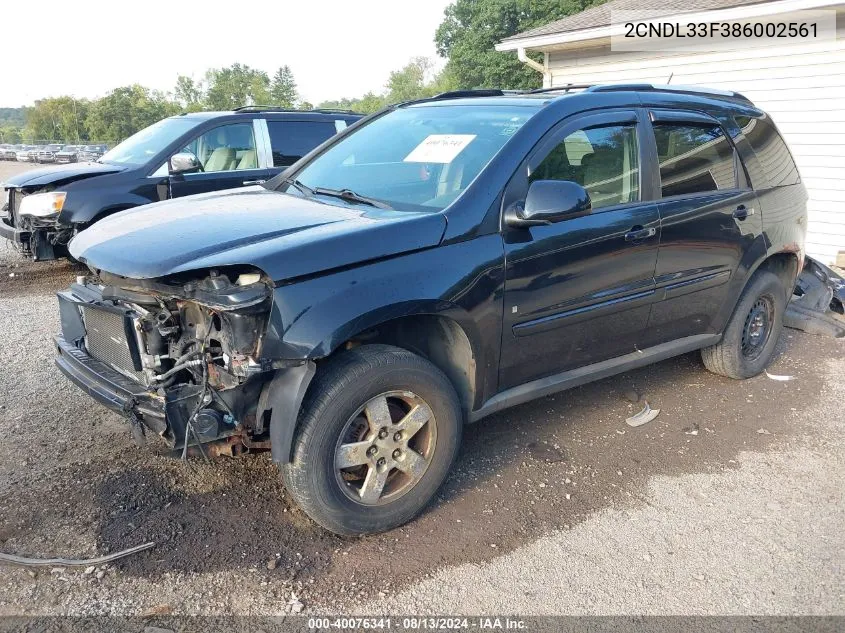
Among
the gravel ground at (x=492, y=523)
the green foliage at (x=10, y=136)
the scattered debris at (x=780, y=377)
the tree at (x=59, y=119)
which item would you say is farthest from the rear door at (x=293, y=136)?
the green foliage at (x=10, y=136)

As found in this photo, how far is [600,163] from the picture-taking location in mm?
3754

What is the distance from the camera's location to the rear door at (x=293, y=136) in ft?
25.5

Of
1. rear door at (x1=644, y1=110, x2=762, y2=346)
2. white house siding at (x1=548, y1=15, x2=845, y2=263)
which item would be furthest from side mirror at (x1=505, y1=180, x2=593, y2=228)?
white house siding at (x1=548, y1=15, x2=845, y2=263)

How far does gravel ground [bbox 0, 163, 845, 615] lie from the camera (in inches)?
105

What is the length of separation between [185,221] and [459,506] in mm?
1913

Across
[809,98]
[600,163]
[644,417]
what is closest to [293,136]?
[600,163]

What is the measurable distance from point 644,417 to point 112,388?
3.20 m

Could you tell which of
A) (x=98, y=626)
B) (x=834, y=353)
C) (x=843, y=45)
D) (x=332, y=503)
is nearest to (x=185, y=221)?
(x=332, y=503)

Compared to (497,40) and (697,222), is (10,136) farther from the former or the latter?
(697,222)

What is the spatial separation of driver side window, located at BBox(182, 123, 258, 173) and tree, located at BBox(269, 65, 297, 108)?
5927 centimetres

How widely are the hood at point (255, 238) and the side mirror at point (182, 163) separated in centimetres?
355

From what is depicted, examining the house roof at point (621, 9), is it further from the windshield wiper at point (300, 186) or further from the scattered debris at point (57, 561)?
the scattered debris at point (57, 561)

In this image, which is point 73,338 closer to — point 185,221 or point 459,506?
point 185,221

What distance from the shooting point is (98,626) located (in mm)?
2445
